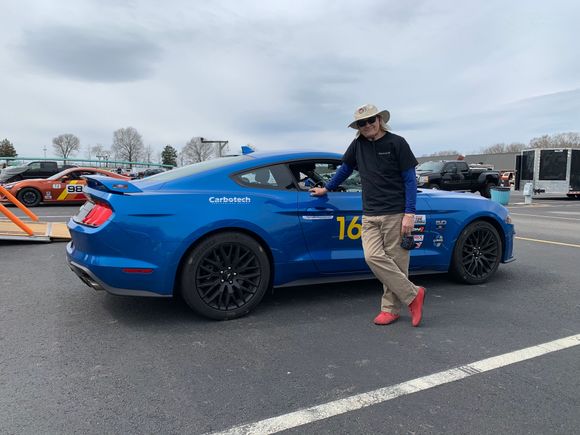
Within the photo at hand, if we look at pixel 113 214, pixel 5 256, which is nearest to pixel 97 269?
pixel 113 214

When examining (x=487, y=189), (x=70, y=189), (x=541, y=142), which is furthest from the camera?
(x=541, y=142)

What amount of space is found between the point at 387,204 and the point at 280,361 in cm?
149

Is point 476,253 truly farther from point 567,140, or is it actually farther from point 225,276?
point 567,140

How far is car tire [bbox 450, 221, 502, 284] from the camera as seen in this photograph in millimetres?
Answer: 4789

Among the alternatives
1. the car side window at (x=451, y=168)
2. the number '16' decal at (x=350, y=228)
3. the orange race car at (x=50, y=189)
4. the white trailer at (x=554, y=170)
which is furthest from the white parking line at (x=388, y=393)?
the white trailer at (x=554, y=170)

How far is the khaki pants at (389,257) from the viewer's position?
3656 millimetres

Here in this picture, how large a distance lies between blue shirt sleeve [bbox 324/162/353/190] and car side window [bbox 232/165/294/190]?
352 millimetres

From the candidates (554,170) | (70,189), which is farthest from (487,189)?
(70,189)

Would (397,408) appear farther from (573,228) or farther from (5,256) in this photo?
(573,228)

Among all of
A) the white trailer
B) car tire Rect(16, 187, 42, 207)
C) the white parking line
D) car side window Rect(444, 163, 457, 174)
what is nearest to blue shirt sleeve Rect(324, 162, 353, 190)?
the white parking line

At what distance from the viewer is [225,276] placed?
145 inches

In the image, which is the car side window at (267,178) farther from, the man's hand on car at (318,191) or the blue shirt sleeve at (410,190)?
the blue shirt sleeve at (410,190)

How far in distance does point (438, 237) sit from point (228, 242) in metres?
2.19

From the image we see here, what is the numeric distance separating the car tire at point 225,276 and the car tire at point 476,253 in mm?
2181
